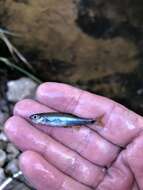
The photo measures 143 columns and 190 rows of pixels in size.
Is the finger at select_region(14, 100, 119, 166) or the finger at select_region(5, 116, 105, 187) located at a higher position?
the finger at select_region(14, 100, 119, 166)

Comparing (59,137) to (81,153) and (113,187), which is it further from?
(113,187)

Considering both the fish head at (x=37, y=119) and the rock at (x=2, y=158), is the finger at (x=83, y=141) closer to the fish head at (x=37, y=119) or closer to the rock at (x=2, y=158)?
the fish head at (x=37, y=119)

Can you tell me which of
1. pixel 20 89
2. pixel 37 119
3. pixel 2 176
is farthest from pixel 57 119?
pixel 20 89

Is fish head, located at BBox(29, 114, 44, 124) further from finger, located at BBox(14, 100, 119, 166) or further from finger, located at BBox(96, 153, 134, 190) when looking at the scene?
finger, located at BBox(96, 153, 134, 190)

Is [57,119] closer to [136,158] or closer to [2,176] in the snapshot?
[136,158]

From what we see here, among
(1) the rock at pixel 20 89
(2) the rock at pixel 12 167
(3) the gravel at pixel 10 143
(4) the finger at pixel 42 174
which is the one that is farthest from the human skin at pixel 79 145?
(1) the rock at pixel 20 89

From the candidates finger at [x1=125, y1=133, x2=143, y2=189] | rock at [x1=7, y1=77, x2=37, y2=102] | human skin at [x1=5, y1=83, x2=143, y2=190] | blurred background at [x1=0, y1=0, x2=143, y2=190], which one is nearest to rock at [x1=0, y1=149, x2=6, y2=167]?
blurred background at [x1=0, y1=0, x2=143, y2=190]
